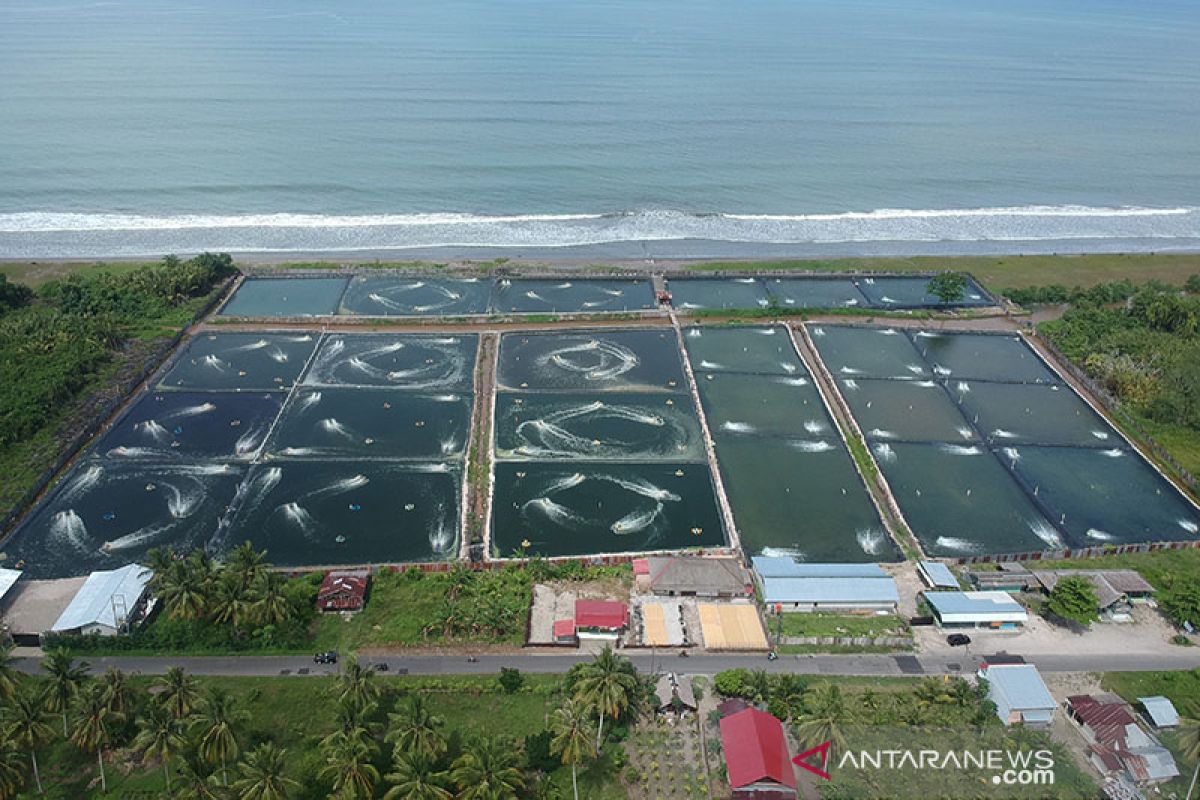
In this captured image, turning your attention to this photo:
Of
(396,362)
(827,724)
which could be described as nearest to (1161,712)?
(827,724)

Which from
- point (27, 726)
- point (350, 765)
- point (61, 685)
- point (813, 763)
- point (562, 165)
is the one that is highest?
point (562, 165)

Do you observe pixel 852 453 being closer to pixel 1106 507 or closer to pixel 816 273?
pixel 1106 507

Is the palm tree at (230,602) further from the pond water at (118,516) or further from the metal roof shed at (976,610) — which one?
the metal roof shed at (976,610)

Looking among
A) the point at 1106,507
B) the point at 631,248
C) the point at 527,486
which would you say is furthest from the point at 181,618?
the point at 631,248

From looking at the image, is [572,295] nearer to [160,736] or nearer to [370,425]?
[370,425]

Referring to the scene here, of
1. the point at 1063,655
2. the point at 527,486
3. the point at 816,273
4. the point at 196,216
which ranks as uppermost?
the point at 196,216

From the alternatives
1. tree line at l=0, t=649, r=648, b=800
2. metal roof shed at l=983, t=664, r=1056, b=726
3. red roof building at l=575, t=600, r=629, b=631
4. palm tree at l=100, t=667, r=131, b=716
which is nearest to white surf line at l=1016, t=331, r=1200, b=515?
metal roof shed at l=983, t=664, r=1056, b=726

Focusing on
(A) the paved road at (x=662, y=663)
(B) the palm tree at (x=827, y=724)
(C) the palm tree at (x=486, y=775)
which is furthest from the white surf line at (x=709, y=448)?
(C) the palm tree at (x=486, y=775)
